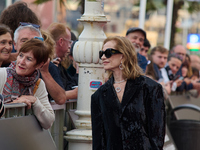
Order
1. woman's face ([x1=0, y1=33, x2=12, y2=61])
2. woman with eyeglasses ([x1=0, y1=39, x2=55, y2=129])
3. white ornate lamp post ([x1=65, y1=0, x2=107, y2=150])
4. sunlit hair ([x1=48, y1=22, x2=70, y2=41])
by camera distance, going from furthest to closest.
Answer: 1. sunlit hair ([x1=48, y1=22, x2=70, y2=41])
2. white ornate lamp post ([x1=65, y1=0, x2=107, y2=150])
3. woman's face ([x1=0, y1=33, x2=12, y2=61])
4. woman with eyeglasses ([x1=0, y1=39, x2=55, y2=129])

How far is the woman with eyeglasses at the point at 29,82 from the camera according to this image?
464 centimetres

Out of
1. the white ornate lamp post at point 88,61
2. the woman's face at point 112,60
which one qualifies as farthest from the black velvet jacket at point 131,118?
the white ornate lamp post at point 88,61

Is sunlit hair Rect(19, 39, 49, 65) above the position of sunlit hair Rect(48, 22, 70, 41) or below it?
below

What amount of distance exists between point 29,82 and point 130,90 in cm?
101

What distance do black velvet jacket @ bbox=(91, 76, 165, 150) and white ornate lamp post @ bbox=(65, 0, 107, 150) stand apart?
4.19ft

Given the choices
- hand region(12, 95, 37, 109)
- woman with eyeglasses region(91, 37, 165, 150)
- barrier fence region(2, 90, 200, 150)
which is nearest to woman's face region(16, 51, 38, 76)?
hand region(12, 95, 37, 109)

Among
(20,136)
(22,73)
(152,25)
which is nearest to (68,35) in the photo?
(22,73)

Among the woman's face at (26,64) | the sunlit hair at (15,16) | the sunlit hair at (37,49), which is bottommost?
the woman's face at (26,64)

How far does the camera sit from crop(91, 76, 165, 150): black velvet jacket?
4.54m

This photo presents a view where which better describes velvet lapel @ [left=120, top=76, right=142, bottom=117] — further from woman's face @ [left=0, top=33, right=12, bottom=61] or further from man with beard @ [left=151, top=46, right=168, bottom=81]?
man with beard @ [left=151, top=46, right=168, bottom=81]

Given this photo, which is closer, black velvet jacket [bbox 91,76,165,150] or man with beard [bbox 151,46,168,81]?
black velvet jacket [bbox 91,76,165,150]

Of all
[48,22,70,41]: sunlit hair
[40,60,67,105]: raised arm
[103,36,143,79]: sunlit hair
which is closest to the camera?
[103,36,143,79]: sunlit hair

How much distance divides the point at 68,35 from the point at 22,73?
7.00 feet

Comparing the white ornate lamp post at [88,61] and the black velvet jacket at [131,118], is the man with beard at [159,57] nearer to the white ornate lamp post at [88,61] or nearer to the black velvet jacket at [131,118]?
the white ornate lamp post at [88,61]
